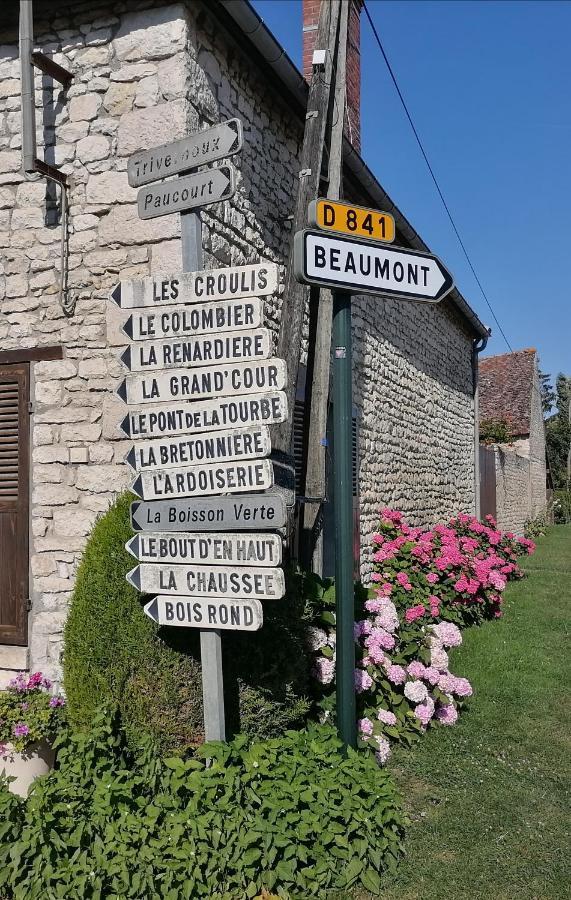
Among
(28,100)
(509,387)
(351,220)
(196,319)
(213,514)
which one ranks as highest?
(509,387)

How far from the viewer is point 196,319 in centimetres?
309

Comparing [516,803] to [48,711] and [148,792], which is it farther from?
[48,711]

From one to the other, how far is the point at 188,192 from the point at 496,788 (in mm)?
3413

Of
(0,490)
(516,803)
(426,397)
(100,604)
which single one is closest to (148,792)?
(100,604)

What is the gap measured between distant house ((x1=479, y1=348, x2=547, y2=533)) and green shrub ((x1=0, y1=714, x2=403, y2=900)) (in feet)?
42.8

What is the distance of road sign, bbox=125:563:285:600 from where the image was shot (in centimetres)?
289

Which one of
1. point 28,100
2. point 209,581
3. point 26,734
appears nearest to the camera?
point 209,581

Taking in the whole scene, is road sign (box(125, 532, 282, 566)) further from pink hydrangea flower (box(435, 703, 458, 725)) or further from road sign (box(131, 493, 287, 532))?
pink hydrangea flower (box(435, 703, 458, 725))

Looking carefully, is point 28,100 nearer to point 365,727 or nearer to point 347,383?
point 347,383

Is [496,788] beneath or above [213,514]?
beneath

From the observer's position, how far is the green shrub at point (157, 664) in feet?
10.7

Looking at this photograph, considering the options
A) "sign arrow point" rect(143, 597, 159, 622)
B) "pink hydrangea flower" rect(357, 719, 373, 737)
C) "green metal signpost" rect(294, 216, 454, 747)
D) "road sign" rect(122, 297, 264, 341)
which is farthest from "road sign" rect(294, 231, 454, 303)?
"pink hydrangea flower" rect(357, 719, 373, 737)

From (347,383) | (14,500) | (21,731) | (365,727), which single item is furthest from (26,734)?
(347,383)

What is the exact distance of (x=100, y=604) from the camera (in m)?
3.50
